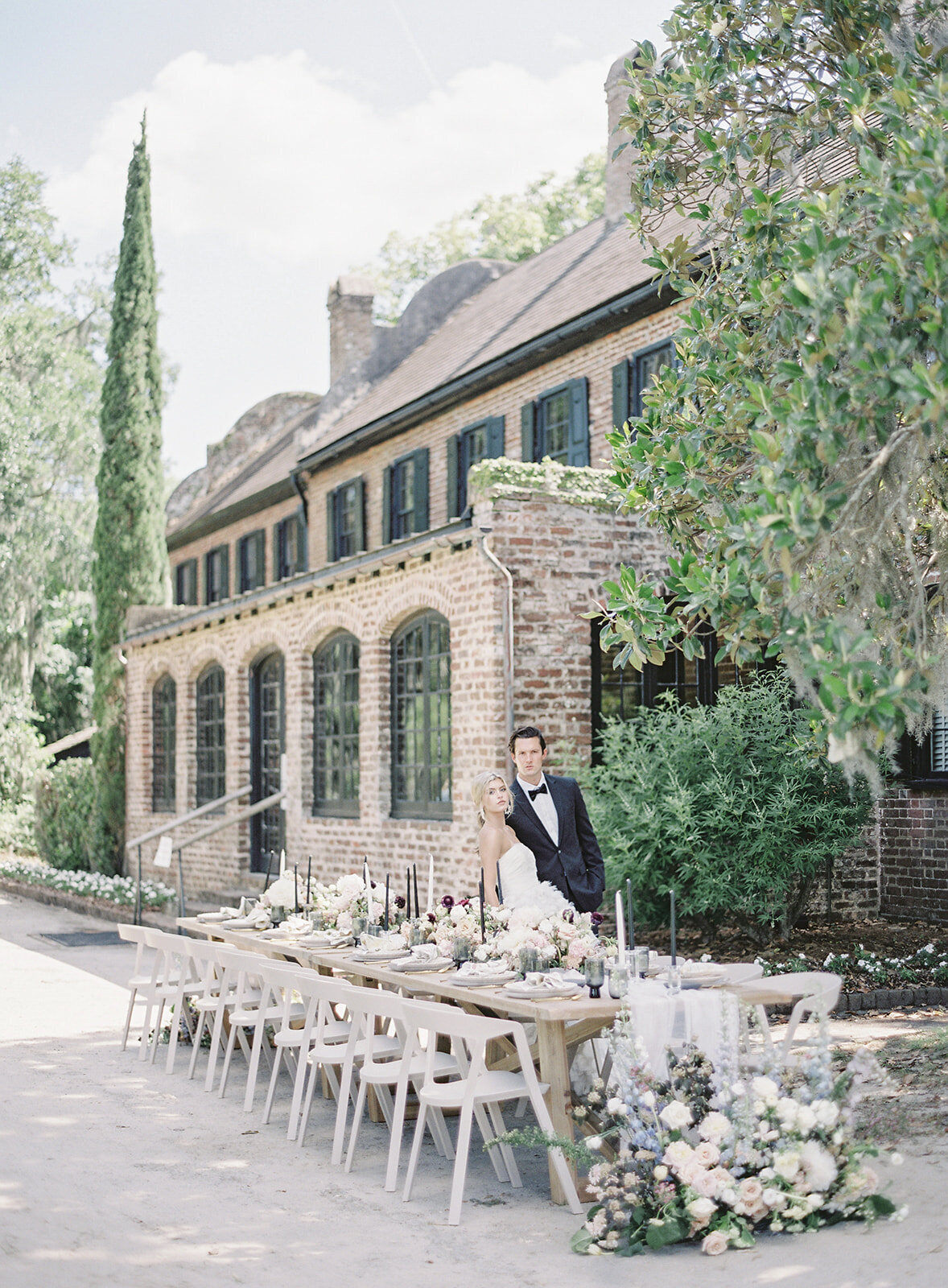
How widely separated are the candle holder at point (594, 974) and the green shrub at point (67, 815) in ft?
54.2

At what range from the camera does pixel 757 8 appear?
6504 millimetres

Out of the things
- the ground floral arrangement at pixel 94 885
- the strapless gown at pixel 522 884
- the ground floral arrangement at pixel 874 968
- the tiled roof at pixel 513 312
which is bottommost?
the ground floral arrangement at pixel 94 885

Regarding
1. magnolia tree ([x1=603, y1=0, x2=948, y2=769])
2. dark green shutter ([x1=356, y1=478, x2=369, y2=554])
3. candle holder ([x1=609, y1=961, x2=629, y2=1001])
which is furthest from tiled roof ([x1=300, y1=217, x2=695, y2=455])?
candle holder ([x1=609, y1=961, x2=629, y2=1001])

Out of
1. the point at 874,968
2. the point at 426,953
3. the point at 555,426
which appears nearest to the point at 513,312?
the point at 555,426

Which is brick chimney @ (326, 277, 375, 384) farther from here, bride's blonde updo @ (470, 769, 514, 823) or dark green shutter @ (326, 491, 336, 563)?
bride's blonde updo @ (470, 769, 514, 823)

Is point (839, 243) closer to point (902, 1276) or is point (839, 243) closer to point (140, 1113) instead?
point (902, 1276)

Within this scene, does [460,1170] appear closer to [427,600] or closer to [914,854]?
[427,600]

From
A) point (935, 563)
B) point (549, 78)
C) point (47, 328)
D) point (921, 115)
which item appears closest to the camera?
point (921, 115)

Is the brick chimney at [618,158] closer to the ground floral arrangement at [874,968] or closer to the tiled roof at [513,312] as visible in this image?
the tiled roof at [513,312]

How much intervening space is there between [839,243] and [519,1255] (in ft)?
12.3

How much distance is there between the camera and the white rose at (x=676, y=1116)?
496cm

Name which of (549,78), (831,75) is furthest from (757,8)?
(549,78)

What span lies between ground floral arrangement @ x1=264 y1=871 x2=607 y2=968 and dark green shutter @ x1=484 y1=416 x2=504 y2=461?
9.52 meters

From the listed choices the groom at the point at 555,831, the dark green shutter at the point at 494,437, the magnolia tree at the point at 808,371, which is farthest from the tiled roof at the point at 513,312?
the groom at the point at 555,831
